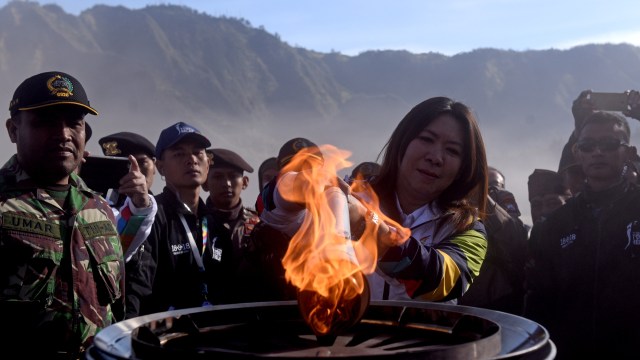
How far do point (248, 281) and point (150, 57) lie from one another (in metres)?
85.4

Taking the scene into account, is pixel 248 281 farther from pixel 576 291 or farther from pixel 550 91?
pixel 550 91

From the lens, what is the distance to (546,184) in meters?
6.45

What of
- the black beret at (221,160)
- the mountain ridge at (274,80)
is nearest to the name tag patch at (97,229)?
the black beret at (221,160)

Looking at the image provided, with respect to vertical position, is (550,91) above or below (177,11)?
below

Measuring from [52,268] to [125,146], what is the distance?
234cm

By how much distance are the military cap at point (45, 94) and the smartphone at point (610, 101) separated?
203 inches

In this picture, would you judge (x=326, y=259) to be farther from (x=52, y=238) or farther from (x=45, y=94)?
(x=45, y=94)

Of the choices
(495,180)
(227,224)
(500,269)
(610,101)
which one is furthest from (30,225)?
(610,101)

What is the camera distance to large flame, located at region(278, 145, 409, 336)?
1.91 m

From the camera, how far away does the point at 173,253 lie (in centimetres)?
447

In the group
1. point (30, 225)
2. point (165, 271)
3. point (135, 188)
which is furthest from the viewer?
point (165, 271)

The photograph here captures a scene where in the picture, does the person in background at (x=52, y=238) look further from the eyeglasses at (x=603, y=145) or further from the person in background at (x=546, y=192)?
the person in background at (x=546, y=192)

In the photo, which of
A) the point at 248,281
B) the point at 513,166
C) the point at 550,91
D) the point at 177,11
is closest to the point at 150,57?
the point at 177,11

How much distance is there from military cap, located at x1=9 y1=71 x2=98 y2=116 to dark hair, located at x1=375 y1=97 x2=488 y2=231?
1558 mm
